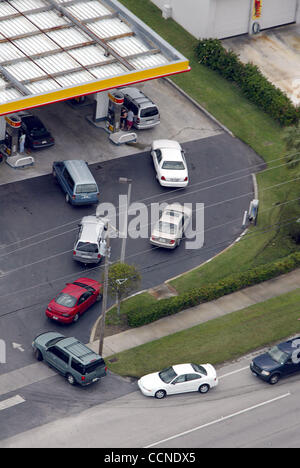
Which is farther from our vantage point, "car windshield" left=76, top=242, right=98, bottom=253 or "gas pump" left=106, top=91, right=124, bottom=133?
"gas pump" left=106, top=91, right=124, bottom=133

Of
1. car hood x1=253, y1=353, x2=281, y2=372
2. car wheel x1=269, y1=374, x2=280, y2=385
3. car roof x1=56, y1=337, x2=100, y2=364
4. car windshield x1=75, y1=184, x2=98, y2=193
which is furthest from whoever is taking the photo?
car windshield x1=75, y1=184, x2=98, y2=193

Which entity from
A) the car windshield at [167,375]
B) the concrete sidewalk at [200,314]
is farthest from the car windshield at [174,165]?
the car windshield at [167,375]

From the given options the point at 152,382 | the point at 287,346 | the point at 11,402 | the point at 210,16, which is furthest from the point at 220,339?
the point at 210,16

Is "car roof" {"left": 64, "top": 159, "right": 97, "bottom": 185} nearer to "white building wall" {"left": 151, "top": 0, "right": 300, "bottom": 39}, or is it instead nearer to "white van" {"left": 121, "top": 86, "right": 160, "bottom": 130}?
"white van" {"left": 121, "top": 86, "right": 160, "bottom": 130}

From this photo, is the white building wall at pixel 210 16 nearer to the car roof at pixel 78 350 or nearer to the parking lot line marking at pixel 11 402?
the car roof at pixel 78 350

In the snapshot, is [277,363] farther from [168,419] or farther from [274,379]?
[168,419]

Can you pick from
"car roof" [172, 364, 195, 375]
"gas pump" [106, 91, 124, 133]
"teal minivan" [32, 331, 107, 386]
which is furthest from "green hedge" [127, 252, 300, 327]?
"gas pump" [106, 91, 124, 133]

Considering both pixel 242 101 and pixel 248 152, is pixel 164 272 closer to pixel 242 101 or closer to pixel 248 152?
pixel 248 152

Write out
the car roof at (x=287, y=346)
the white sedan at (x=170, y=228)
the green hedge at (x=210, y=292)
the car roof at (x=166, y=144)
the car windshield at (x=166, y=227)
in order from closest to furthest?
1. the car roof at (x=287, y=346)
2. the green hedge at (x=210, y=292)
3. the white sedan at (x=170, y=228)
4. the car windshield at (x=166, y=227)
5. the car roof at (x=166, y=144)

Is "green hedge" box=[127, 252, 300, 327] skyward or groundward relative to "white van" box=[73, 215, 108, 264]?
groundward
